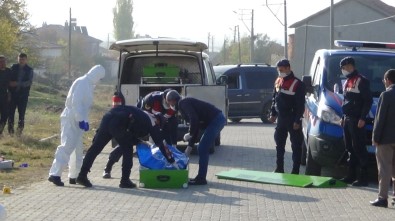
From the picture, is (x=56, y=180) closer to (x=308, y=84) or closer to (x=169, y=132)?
(x=169, y=132)

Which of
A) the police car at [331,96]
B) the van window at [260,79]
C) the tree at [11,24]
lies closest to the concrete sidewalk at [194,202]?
the police car at [331,96]

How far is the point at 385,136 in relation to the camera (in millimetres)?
11680

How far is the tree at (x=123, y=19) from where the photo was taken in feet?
459

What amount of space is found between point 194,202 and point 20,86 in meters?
8.99

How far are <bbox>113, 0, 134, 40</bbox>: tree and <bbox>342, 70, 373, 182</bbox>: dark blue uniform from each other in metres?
127

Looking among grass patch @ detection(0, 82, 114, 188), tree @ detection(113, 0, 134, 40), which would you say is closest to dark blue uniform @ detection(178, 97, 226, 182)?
grass patch @ detection(0, 82, 114, 188)

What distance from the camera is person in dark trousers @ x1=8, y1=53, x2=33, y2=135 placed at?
20.1m

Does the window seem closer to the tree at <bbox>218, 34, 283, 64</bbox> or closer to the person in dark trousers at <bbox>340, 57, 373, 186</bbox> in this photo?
the person in dark trousers at <bbox>340, 57, 373, 186</bbox>

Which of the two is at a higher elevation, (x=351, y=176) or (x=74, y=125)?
(x=74, y=125)

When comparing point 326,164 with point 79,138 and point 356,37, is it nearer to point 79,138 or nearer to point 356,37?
point 79,138

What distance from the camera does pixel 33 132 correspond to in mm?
23297

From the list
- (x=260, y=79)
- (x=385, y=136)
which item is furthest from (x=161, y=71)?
(x=260, y=79)

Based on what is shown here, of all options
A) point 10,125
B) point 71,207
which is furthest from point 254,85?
point 71,207

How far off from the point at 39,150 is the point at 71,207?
7.33m
